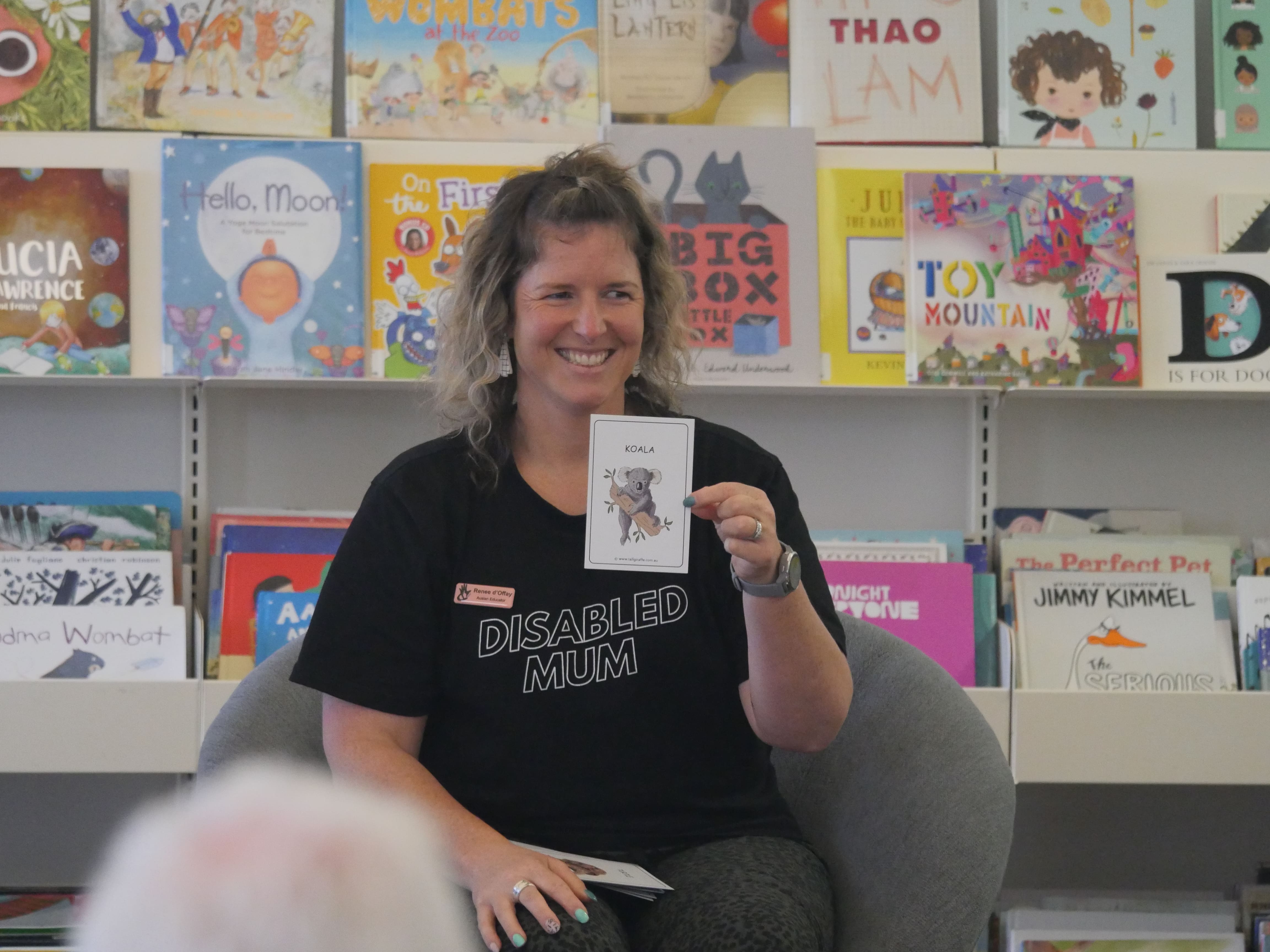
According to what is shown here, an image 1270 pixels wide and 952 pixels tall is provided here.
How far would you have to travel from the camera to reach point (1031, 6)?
257cm

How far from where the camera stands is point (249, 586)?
7.95ft

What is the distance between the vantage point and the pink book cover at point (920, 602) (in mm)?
2395

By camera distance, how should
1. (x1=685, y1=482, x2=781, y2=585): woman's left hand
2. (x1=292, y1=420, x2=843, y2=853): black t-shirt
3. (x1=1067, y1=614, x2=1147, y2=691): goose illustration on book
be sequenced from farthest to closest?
(x1=1067, y1=614, x2=1147, y2=691): goose illustration on book → (x1=292, y1=420, x2=843, y2=853): black t-shirt → (x1=685, y1=482, x2=781, y2=585): woman's left hand

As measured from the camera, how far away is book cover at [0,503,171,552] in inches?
96.4

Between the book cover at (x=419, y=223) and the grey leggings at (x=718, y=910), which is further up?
the book cover at (x=419, y=223)

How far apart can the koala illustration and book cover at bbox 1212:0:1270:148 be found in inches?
70.5

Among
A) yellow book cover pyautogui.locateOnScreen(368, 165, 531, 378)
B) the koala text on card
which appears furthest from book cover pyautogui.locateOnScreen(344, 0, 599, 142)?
the koala text on card

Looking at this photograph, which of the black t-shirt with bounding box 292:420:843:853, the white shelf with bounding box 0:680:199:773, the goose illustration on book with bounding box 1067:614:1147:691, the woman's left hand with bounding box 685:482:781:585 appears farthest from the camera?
the goose illustration on book with bounding box 1067:614:1147:691

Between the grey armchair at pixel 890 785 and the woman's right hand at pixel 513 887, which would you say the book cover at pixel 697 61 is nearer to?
the grey armchair at pixel 890 785

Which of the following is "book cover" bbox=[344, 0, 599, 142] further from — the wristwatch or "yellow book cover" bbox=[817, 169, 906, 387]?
the wristwatch

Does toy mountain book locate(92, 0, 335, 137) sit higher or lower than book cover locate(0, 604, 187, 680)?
higher

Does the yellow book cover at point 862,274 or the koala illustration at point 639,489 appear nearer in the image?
the koala illustration at point 639,489

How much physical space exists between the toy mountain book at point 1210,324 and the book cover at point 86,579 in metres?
1.97

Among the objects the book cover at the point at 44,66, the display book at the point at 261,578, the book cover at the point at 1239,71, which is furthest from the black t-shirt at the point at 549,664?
the book cover at the point at 1239,71
